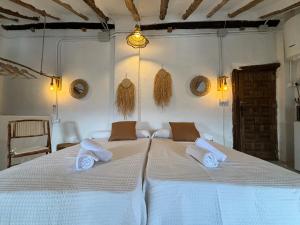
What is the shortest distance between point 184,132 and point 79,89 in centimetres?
215

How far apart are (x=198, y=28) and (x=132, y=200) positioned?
368cm

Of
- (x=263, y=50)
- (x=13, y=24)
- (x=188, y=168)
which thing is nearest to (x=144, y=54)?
(x=263, y=50)

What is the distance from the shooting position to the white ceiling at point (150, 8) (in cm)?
358

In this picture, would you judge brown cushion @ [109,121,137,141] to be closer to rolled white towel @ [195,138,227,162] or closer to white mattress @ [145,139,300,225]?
rolled white towel @ [195,138,227,162]

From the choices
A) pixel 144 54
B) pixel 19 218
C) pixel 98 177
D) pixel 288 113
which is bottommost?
pixel 19 218

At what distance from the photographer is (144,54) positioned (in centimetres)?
412

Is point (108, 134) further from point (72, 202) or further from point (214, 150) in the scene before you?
point (72, 202)

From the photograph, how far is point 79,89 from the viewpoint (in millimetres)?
4211

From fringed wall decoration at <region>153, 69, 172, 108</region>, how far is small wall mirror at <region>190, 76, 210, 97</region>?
1.44 ft

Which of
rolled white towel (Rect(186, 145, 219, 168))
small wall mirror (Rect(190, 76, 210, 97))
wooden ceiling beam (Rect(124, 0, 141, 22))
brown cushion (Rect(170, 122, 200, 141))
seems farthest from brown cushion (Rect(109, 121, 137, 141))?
wooden ceiling beam (Rect(124, 0, 141, 22))


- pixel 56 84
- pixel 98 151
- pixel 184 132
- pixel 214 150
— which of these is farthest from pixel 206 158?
pixel 56 84

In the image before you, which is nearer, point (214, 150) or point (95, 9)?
point (214, 150)

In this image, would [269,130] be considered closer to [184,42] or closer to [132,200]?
[184,42]

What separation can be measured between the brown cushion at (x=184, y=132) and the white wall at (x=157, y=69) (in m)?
0.48
